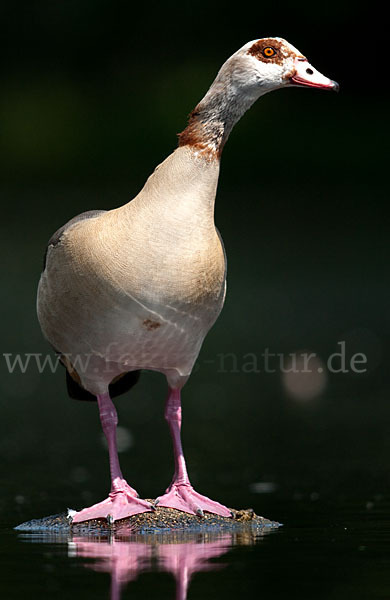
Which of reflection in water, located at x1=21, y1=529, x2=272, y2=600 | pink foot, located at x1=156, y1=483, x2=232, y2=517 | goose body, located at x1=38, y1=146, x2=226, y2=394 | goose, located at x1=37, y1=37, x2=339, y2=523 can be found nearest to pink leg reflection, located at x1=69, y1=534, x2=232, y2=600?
reflection in water, located at x1=21, y1=529, x2=272, y2=600

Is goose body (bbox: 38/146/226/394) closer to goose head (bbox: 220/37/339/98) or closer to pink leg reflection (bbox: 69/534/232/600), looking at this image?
goose head (bbox: 220/37/339/98)

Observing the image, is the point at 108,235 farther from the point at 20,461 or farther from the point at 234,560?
the point at 20,461

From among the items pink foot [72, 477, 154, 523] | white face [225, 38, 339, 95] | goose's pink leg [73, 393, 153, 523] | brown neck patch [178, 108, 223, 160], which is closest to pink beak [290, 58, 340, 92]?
white face [225, 38, 339, 95]

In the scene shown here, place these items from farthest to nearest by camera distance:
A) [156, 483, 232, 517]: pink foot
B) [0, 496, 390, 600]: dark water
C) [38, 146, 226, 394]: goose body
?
[156, 483, 232, 517]: pink foot → [38, 146, 226, 394]: goose body → [0, 496, 390, 600]: dark water

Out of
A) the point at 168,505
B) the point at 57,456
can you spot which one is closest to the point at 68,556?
the point at 168,505

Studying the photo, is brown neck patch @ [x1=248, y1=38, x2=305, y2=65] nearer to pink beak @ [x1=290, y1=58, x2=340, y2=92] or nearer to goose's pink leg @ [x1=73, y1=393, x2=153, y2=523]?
pink beak @ [x1=290, y1=58, x2=340, y2=92]

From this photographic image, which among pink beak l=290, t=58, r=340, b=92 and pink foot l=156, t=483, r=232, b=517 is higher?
pink beak l=290, t=58, r=340, b=92

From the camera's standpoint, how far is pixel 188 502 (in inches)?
286

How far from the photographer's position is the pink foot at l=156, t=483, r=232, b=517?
7.18 m

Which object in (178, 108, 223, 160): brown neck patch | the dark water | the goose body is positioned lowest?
the dark water

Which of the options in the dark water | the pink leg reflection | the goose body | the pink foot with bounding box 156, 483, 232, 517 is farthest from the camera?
the pink foot with bounding box 156, 483, 232, 517

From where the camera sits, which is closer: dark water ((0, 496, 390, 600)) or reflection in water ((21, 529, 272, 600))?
dark water ((0, 496, 390, 600))

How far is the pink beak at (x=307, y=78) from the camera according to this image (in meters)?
7.34

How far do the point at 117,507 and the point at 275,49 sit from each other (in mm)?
2545
